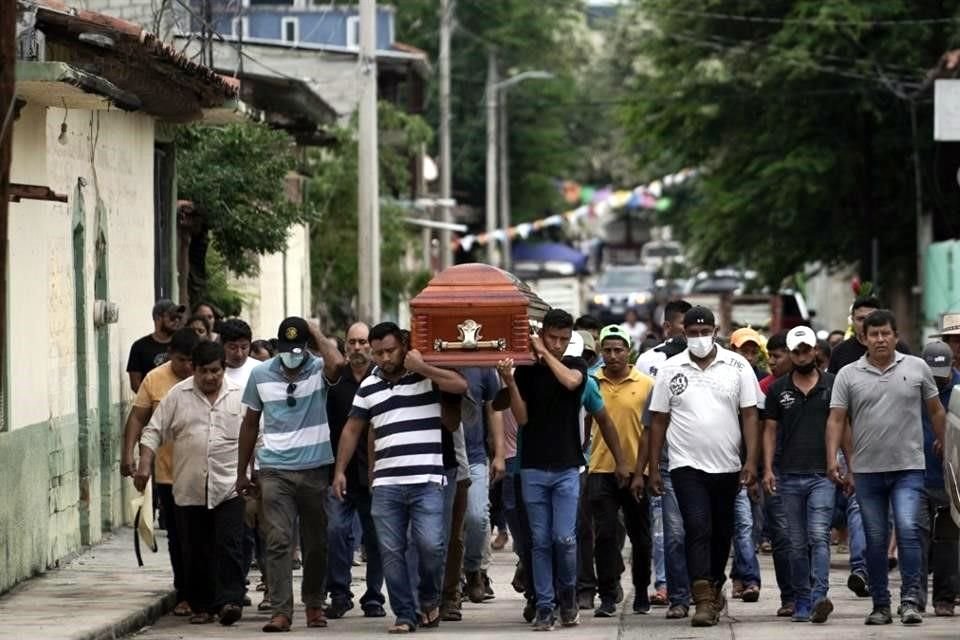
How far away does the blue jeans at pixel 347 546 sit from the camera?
49.5 feet

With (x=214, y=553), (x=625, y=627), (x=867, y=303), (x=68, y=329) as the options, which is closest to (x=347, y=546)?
(x=214, y=553)

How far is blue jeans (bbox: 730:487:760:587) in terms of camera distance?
15.9m

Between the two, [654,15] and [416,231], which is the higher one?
[654,15]

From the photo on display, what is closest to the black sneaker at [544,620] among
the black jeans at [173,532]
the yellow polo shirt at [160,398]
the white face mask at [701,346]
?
the white face mask at [701,346]

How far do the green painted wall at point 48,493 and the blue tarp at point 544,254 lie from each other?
186 ft

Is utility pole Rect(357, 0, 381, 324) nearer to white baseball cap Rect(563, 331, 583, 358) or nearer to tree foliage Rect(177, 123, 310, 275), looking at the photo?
tree foliage Rect(177, 123, 310, 275)

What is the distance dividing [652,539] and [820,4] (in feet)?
80.2

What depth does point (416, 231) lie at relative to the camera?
5500cm

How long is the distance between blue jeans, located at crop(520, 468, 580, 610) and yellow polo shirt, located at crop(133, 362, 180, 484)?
8.31 ft

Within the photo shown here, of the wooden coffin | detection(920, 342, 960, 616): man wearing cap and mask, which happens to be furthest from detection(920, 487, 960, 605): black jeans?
the wooden coffin

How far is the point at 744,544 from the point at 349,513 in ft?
9.31

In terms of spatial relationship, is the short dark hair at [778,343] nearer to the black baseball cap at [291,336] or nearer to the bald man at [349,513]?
the bald man at [349,513]

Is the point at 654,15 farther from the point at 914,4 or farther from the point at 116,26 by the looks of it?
the point at 116,26

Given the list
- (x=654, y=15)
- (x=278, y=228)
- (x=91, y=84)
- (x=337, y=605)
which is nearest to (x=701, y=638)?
(x=337, y=605)
